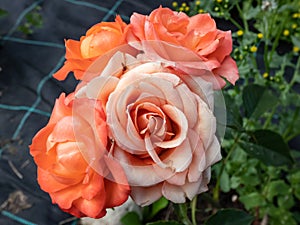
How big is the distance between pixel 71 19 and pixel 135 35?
1.03 m

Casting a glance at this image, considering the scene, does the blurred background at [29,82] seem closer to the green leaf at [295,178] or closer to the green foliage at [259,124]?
the green foliage at [259,124]

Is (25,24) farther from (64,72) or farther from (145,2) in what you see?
(64,72)

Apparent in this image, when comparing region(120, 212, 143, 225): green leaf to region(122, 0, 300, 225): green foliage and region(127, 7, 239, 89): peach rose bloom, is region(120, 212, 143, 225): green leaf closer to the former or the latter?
region(122, 0, 300, 225): green foliage

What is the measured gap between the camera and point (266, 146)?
2.14 ft

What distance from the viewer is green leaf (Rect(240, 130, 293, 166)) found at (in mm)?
646

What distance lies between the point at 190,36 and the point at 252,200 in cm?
53

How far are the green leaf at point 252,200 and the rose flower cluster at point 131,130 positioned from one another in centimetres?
50

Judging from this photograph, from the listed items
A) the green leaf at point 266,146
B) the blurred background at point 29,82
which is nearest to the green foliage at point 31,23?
the blurred background at point 29,82

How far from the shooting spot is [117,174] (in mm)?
333

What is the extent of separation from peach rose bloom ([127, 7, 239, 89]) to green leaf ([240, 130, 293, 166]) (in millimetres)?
262

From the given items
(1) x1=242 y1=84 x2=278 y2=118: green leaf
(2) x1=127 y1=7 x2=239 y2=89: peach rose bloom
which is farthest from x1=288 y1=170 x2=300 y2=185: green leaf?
(2) x1=127 y1=7 x2=239 y2=89: peach rose bloom

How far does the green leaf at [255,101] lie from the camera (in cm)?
67

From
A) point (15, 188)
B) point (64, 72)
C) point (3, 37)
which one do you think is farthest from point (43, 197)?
point (64, 72)

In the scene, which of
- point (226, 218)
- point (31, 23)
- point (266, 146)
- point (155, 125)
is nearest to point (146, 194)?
point (155, 125)
